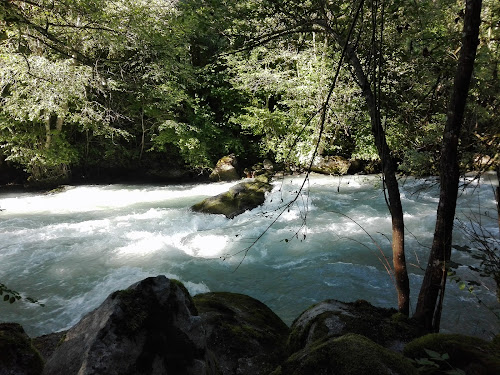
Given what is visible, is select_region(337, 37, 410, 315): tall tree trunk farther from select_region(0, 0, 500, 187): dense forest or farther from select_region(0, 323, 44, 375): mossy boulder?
select_region(0, 0, 500, 187): dense forest

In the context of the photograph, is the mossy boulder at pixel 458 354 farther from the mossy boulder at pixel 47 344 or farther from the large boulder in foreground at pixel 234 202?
the large boulder in foreground at pixel 234 202

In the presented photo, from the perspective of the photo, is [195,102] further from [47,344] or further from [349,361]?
[349,361]

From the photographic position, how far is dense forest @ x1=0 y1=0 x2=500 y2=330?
121 inches

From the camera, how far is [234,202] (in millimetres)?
10406

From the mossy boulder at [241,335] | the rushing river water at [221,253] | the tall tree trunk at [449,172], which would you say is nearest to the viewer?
the tall tree trunk at [449,172]

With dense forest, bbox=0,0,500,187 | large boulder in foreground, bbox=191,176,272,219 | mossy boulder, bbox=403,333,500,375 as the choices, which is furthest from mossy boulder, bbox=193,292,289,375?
large boulder in foreground, bbox=191,176,272,219

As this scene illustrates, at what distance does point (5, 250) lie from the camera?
754cm

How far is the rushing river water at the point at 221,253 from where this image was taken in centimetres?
539

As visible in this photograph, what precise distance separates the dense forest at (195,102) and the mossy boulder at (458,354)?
54cm

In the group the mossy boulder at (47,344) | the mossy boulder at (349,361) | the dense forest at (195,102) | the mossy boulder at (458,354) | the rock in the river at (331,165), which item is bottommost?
the mossy boulder at (47,344)

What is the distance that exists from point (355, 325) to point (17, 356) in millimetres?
2528

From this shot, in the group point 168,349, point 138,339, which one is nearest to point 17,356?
point 138,339

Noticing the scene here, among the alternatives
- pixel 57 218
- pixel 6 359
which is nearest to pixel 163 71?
pixel 57 218

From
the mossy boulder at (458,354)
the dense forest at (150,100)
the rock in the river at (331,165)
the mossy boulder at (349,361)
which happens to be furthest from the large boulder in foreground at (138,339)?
the rock in the river at (331,165)
